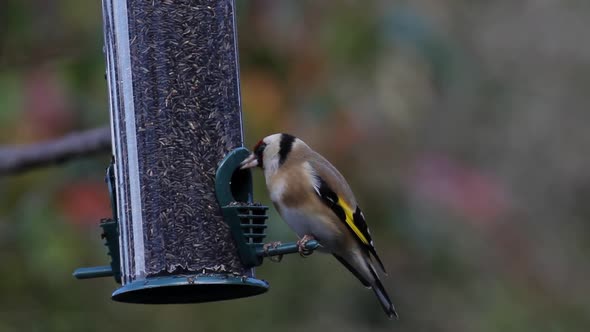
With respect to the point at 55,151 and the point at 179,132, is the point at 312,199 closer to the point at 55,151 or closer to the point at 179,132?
the point at 179,132

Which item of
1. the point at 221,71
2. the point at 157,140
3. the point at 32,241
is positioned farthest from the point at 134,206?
the point at 32,241

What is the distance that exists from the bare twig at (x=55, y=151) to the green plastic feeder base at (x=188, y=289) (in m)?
1.38

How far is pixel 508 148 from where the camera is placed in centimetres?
1898

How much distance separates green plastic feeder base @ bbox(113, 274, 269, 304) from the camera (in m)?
7.69

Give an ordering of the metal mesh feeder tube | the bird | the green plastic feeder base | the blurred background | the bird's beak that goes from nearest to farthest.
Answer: the green plastic feeder base, the metal mesh feeder tube, the bird's beak, the bird, the blurred background

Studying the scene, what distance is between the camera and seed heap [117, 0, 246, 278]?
7.93 metres

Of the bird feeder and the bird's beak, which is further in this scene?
the bird's beak

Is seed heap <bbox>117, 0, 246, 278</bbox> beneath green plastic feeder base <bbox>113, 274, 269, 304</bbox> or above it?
above

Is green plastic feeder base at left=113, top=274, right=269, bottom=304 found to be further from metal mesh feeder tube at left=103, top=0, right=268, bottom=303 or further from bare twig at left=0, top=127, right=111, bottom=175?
bare twig at left=0, top=127, right=111, bottom=175

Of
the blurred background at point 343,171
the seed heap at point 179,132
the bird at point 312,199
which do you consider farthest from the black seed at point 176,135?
the blurred background at point 343,171

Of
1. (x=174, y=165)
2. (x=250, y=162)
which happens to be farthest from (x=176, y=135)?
(x=250, y=162)

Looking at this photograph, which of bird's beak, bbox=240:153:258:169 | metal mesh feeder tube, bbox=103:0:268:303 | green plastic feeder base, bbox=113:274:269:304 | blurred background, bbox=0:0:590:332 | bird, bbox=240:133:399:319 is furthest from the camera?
blurred background, bbox=0:0:590:332

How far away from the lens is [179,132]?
8078 mm

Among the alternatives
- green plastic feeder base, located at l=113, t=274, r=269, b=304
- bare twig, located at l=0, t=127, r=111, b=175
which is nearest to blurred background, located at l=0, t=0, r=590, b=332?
bare twig, located at l=0, t=127, r=111, b=175
